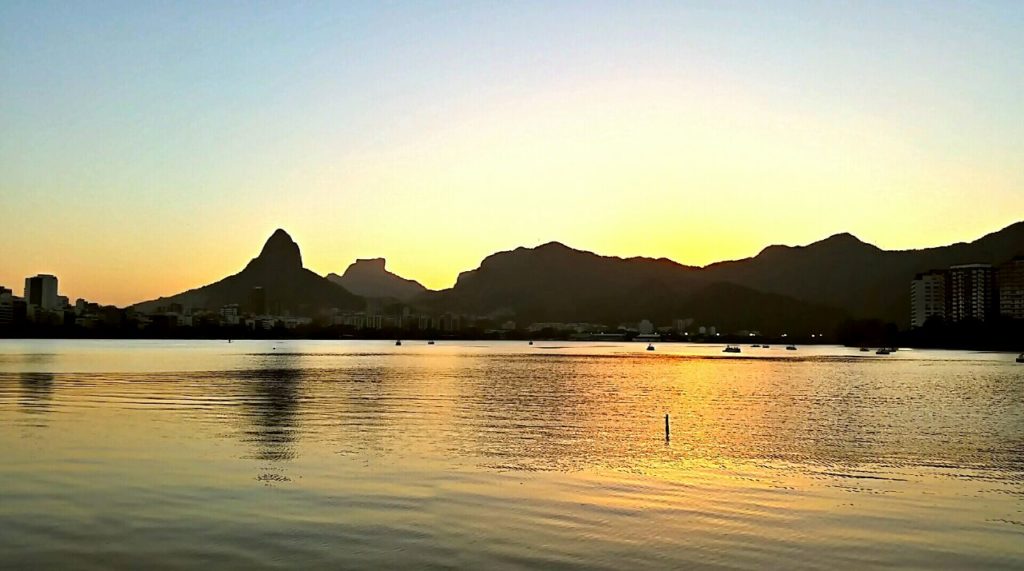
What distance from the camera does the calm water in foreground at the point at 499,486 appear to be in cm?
1794

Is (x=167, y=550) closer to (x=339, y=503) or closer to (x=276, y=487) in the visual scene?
(x=339, y=503)

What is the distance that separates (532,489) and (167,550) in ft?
34.9

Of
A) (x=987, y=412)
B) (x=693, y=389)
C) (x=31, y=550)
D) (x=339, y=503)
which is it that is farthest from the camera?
(x=693, y=389)

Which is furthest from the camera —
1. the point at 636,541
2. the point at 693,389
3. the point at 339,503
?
the point at 693,389

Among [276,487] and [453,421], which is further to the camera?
[453,421]

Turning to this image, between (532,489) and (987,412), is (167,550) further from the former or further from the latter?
(987,412)

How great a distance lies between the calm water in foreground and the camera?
17938 mm

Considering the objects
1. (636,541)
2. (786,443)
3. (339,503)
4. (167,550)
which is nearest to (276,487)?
(339,503)

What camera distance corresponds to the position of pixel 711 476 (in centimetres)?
2789

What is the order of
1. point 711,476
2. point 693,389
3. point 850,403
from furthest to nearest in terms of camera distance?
1. point 693,389
2. point 850,403
3. point 711,476

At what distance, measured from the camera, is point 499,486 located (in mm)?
25266

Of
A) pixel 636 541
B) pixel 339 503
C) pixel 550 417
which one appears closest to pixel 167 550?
pixel 339 503

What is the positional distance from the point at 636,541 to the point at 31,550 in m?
12.8

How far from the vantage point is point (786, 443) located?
37750 millimetres
